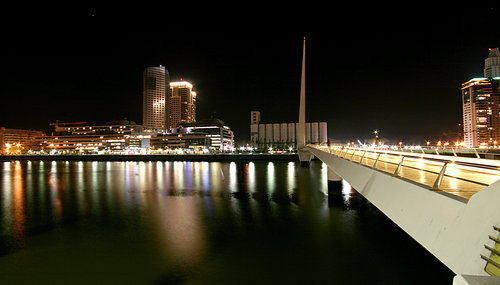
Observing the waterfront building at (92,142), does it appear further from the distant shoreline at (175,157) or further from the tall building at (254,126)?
the tall building at (254,126)

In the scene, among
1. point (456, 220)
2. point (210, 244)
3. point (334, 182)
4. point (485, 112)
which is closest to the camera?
point (456, 220)

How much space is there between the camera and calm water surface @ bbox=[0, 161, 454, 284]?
1034 centimetres

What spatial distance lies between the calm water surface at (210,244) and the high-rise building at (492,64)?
18892 cm

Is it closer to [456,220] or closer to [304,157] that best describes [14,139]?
[304,157]

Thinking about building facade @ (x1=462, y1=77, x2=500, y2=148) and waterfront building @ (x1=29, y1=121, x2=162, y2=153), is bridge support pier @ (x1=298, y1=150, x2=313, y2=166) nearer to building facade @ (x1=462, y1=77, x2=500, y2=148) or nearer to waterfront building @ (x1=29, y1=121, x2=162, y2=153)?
building facade @ (x1=462, y1=77, x2=500, y2=148)

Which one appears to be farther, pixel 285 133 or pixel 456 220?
pixel 285 133

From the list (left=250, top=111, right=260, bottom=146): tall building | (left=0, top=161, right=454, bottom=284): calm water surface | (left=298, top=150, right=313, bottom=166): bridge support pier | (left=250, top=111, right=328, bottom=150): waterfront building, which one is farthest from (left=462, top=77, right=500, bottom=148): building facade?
(left=0, top=161, right=454, bottom=284): calm water surface

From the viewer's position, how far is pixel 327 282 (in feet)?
32.3

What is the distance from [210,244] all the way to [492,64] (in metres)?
209

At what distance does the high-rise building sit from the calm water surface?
188915 millimetres

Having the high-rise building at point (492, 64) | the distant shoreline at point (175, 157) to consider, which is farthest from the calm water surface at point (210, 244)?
the high-rise building at point (492, 64)

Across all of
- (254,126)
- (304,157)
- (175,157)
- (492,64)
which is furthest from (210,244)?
(492,64)

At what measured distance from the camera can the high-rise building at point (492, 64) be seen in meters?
160

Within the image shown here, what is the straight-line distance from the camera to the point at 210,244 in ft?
45.7
